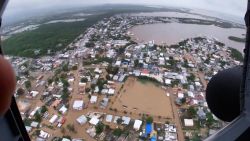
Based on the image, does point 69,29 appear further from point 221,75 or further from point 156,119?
point 221,75

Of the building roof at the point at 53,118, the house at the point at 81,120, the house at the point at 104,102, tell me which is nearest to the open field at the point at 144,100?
the house at the point at 104,102

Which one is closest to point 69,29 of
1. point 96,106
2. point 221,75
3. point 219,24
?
point 96,106

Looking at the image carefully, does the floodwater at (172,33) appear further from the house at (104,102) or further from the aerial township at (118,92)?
the house at (104,102)

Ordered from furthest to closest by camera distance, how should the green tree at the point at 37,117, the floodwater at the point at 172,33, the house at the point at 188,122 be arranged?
the floodwater at the point at 172,33 < the house at the point at 188,122 < the green tree at the point at 37,117

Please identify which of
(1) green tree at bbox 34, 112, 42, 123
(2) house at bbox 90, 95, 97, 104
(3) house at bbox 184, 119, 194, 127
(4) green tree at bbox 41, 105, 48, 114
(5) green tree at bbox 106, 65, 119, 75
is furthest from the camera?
(5) green tree at bbox 106, 65, 119, 75

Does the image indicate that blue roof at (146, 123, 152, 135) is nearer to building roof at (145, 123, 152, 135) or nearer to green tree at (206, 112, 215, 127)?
building roof at (145, 123, 152, 135)

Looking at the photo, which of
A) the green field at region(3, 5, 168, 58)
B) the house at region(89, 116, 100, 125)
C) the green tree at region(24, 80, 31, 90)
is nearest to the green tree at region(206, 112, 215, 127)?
the house at region(89, 116, 100, 125)

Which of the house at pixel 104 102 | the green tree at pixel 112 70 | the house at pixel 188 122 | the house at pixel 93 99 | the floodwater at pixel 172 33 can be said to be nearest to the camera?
the house at pixel 188 122

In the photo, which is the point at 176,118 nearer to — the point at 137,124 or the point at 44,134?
the point at 137,124

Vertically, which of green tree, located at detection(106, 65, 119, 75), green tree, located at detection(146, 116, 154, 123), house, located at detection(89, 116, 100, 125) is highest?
green tree, located at detection(106, 65, 119, 75)
